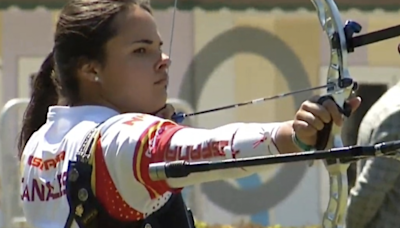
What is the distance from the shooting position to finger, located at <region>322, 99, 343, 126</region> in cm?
108

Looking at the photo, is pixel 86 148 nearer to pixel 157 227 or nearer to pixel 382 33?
pixel 157 227

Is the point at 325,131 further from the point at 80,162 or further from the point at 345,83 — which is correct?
the point at 80,162

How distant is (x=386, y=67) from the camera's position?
4832 mm

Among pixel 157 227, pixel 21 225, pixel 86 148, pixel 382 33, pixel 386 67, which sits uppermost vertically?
pixel 382 33

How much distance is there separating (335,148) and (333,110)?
0.04 meters

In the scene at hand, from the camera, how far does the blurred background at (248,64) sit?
4.52 meters

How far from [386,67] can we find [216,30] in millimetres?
826

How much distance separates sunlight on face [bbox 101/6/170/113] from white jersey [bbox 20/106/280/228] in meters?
0.04

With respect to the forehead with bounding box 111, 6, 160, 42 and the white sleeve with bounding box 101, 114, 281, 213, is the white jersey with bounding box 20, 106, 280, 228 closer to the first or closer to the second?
the white sleeve with bounding box 101, 114, 281, 213

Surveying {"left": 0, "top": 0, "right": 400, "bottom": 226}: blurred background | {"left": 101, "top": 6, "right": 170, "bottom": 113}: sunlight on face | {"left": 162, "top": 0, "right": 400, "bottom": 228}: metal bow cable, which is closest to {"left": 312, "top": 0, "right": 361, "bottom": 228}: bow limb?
{"left": 162, "top": 0, "right": 400, "bottom": 228}: metal bow cable

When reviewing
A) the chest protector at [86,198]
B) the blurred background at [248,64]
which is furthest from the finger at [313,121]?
the blurred background at [248,64]

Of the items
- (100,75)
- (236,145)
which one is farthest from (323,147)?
(100,75)

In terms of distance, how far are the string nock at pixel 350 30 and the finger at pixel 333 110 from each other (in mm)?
225

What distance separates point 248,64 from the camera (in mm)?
4750
